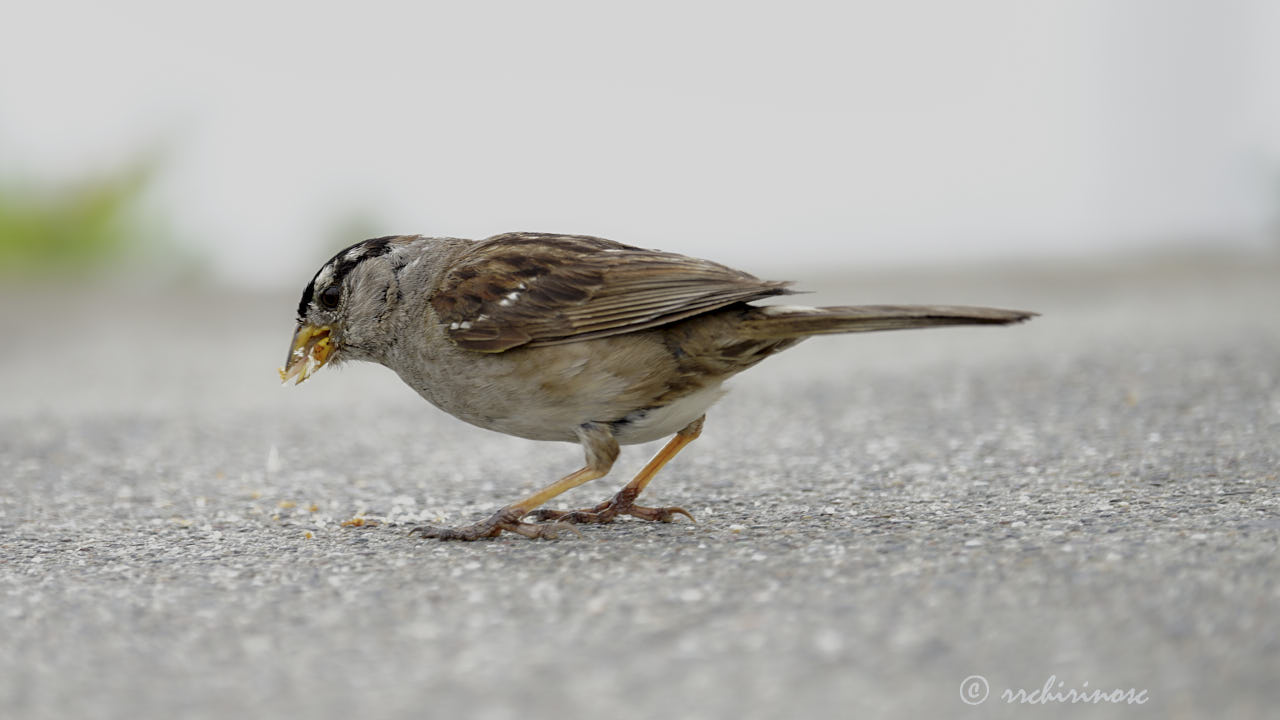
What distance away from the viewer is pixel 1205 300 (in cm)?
1175

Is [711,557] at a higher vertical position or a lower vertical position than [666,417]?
lower

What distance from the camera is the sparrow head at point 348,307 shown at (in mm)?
4863

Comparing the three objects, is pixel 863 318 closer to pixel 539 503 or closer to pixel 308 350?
pixel 539 503

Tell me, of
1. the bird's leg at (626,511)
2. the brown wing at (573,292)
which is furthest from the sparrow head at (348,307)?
the bird's leg at (626,511)

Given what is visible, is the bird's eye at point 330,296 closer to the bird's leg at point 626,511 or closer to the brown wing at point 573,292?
the brown wing at point 573,292

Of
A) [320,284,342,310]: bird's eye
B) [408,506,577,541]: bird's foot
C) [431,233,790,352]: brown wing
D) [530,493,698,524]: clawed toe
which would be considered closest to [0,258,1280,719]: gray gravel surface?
[408,506,577,541]: bird's foot

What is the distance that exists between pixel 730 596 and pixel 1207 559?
4.40ft

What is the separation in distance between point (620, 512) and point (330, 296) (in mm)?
1448

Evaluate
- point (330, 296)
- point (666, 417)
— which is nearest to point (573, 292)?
point (666, 417)

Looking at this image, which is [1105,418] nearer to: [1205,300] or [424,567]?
[424,567]

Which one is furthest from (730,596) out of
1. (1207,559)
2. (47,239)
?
(47,239)

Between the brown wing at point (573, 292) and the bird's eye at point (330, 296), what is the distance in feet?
1.48

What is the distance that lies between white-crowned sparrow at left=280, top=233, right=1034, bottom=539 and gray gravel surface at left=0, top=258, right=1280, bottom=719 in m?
0.39

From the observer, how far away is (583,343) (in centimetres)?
449
